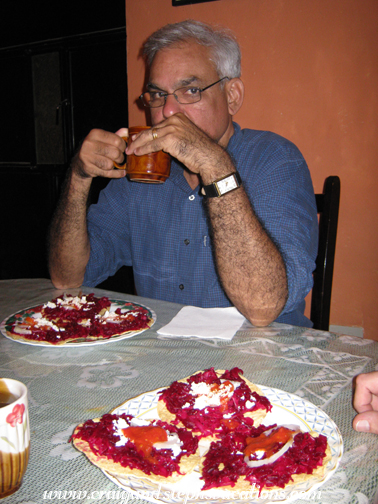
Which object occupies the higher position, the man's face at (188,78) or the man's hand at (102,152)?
the man's face at (188,78)

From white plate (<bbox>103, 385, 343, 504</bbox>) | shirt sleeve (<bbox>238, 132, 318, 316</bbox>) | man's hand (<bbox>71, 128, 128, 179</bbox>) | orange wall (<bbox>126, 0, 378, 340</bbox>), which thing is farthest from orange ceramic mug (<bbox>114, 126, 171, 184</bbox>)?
orange wall (<bbox>126, 0, 378, 340</bbox>)

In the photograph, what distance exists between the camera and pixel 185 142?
116 centimetres

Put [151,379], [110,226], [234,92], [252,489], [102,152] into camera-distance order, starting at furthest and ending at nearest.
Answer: [110,226] < [234,92] < [102,152] < [151,379] < [252,489]

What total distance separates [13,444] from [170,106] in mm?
1295

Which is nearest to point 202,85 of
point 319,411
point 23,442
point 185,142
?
point 185,142

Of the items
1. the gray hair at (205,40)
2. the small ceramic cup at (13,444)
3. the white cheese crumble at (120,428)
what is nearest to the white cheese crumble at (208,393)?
the white cheese crumble at (120,428)

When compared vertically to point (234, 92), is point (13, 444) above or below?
below

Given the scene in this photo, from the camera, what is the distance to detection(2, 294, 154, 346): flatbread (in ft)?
3.26

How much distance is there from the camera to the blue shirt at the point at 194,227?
1307 mm

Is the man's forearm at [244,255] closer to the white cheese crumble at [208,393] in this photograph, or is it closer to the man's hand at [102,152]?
the man's hand at [102,152]

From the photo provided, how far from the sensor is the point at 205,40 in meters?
1.55

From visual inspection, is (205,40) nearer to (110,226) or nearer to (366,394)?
(110,226)

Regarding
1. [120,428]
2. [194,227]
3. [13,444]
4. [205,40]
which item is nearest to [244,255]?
[194,227]

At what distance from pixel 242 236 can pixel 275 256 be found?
Result: 4.7 inches
